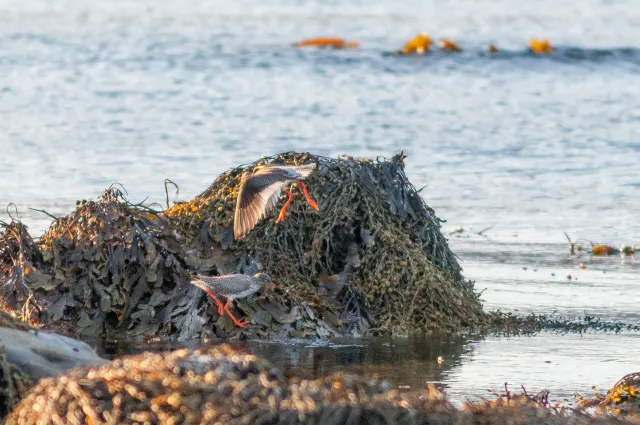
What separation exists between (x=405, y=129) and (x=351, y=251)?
8397mm

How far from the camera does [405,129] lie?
15.7 meters

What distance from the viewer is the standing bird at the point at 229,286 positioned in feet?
22.2

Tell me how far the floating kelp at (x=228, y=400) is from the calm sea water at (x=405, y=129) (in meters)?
1.92

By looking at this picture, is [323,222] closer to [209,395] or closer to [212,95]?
[209,395]

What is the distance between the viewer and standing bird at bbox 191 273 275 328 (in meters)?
6.77

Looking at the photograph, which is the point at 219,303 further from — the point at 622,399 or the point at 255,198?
the point at 622,399

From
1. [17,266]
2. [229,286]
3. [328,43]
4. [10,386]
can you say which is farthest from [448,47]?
[10,386]

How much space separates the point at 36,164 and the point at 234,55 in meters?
10.3

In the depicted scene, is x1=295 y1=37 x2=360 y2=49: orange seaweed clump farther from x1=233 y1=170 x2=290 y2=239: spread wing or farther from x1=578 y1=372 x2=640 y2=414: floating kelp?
x1=578 y1=372 x2=640 y2=414: floating kelp

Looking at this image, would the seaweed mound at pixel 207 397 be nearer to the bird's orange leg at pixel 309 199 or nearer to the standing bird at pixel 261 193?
the standing bird at pixel 261 193

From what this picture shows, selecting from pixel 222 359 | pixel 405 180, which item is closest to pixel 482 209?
pixel 405 180

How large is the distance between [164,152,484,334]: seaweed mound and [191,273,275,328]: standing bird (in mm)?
331

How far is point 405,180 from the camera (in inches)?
310

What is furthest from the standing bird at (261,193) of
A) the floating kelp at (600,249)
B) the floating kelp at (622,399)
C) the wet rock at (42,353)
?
the floating kelp at (600,249)
